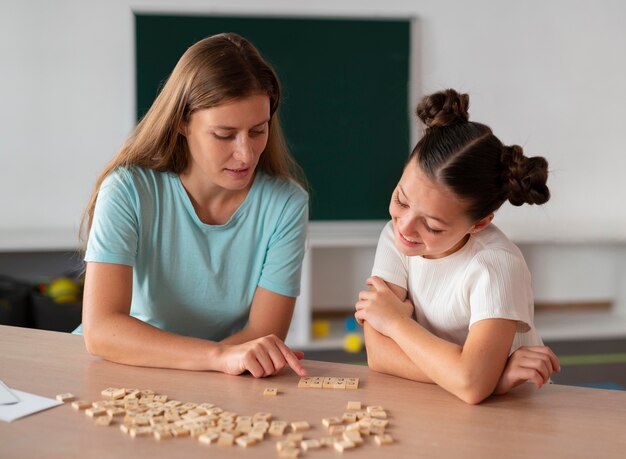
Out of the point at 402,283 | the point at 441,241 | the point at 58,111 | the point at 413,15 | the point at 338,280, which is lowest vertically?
the point at 338,280

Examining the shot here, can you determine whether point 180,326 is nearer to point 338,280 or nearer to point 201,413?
point 201,413

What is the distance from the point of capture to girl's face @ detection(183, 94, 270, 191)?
1912mm

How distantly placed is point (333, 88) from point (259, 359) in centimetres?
285

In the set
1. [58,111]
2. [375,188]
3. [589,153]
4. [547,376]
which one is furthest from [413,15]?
[547,376]

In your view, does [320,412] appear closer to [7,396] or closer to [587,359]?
[7,396]

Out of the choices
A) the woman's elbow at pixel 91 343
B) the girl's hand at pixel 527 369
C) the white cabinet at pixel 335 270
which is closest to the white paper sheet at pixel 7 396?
the woman's elbow at pixel 91 343

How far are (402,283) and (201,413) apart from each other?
26.0 inches

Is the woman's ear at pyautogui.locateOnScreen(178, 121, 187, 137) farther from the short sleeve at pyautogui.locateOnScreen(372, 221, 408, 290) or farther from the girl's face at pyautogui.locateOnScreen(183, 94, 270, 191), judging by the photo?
the short sleeve at pyautogui.locateOnScreen(372, 221, 408, 290)

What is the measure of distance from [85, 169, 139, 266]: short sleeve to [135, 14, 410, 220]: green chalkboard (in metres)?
2.31

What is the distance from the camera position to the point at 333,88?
4328mm

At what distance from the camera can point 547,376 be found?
5.37 ft

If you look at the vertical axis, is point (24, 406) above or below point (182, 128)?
below

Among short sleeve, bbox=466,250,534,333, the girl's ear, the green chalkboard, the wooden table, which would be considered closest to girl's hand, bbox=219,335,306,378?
the wooden table

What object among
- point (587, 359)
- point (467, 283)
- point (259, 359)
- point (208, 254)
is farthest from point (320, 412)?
point (587, 359)
